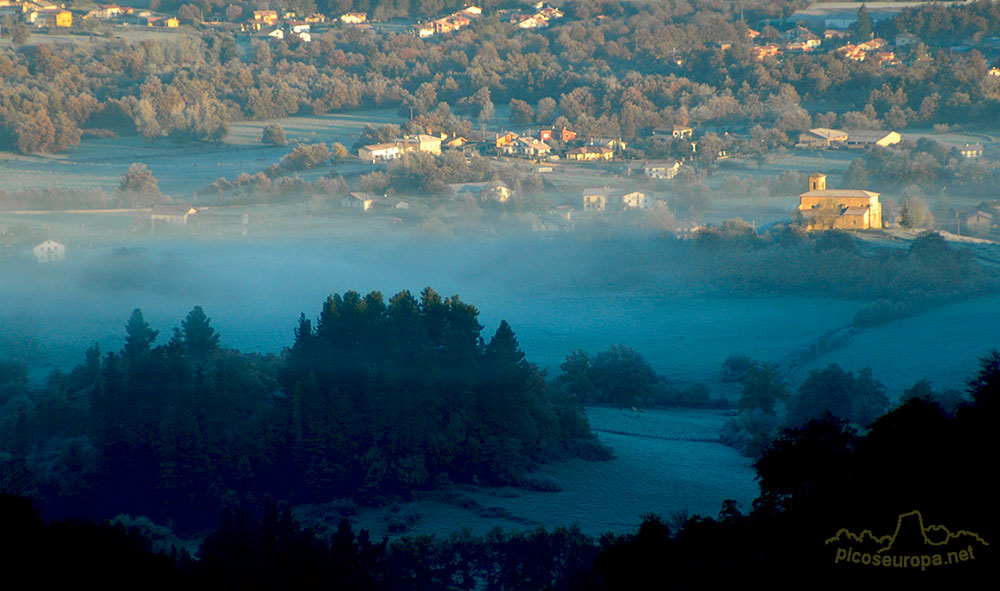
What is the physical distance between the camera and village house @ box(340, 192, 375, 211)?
28656 millimetres

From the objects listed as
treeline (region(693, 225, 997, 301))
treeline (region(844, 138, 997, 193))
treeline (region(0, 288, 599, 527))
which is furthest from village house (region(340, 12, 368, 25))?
treeline (region(0, 288, 599, 527))

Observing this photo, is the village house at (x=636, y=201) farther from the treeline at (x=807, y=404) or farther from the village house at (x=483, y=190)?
the treeline at (x=807, y=404)

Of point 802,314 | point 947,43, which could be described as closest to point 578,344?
point 802,314

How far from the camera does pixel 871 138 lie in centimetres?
3381

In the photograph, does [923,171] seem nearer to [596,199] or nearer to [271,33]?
[596,199]

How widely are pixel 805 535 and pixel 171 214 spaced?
23.6 m

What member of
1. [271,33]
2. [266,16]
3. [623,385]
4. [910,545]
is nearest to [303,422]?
[623,385]

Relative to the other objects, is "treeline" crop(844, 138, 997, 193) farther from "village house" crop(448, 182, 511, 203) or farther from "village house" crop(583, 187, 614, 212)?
"village house" crop(448, 182, 511, 203)

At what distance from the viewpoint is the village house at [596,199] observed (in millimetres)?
27697

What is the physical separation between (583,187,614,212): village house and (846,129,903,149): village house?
9193 millimetres

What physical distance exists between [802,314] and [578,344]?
12.6 ft

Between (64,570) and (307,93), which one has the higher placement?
(307,93)

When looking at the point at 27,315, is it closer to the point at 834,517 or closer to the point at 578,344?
the point at 578,344

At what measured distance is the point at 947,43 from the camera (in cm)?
4488
